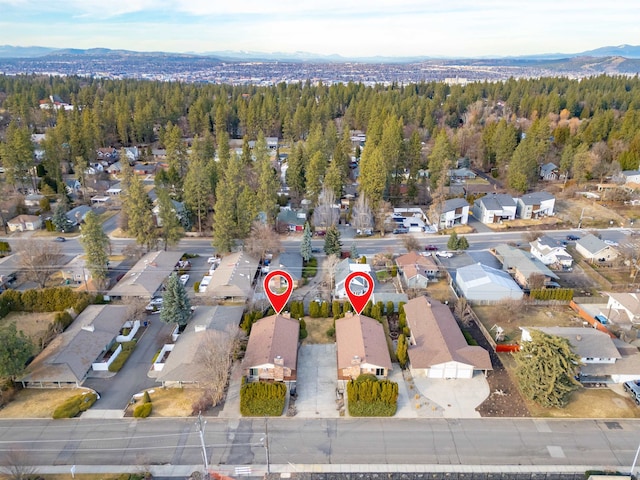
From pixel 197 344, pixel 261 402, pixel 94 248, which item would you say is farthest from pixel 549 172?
pixel 94 248

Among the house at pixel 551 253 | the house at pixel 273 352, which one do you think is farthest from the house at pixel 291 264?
the house at pixel 551 253

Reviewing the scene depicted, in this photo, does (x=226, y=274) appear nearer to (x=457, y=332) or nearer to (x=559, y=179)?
(x=457, y=332)

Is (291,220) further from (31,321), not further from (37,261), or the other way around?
(31,321)

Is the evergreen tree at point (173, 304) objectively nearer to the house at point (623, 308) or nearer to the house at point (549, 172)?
the house at point (623, 308)

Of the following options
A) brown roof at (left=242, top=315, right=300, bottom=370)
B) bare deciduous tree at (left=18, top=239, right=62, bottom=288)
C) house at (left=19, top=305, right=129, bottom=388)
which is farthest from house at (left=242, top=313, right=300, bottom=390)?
bare deciduous tree at (left=18, top=239, right=62, bottom=288)

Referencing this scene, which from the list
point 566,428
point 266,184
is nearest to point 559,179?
point 266,184
